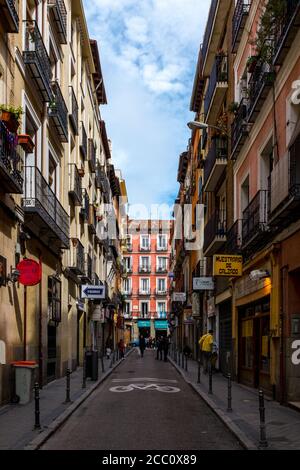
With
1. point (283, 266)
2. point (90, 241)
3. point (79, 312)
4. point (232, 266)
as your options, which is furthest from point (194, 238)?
point (283, 266)

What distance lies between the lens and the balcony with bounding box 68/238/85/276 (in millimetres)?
26792

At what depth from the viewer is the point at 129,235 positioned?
94.3 metres

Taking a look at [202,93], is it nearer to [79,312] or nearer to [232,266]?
[79,312]

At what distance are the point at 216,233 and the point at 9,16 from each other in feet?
43.5

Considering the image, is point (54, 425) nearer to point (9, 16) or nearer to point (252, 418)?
point (252, 418)

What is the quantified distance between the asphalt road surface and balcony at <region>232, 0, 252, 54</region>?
11375 millimetres

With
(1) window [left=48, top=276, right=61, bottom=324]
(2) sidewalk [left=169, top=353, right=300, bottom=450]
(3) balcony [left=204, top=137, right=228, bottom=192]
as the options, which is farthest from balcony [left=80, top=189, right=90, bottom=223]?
(2) sidewalk [left=169, top=353, right=300, bottom=450]

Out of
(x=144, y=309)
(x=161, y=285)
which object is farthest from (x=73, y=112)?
(x=161, y=285)

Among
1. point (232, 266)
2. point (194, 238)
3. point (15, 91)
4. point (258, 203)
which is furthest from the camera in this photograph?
point (194, 238)

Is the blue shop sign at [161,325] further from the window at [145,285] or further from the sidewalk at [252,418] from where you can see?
the sidewalk at [252,418]

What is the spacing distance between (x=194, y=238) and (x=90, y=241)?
823 centimetres

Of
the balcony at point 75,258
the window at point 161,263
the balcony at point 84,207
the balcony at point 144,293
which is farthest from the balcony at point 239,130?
the window at point 161,263

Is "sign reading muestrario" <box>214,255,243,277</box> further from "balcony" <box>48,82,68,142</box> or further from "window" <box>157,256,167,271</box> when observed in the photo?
"window" <box>157,256,167,271</box>

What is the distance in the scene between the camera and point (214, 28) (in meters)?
27.9
